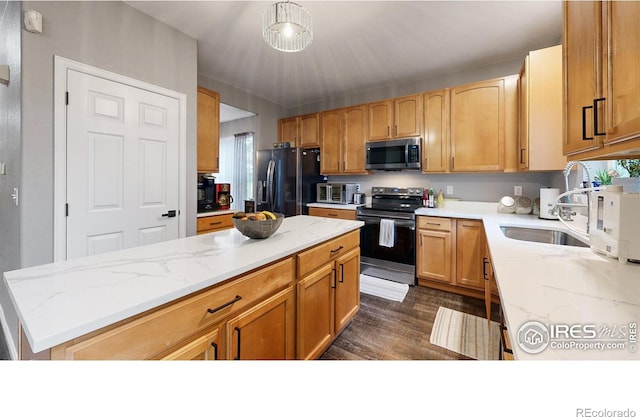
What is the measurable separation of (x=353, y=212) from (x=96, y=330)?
2.88m

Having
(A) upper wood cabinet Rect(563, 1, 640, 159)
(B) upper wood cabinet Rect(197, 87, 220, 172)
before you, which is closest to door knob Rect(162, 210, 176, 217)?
(B) upper wood cabinet Rect(197, 87, 220, 172)

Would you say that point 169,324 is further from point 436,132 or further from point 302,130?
point 302,130

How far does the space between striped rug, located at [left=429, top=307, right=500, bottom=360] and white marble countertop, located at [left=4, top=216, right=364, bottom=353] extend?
52.9 inches

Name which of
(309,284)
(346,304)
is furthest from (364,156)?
(309,284)

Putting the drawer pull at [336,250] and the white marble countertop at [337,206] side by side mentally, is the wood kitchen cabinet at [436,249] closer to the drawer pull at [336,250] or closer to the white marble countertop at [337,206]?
the white marble countertop at [337,206]

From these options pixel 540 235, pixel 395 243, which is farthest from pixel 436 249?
pixel 540 235

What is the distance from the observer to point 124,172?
2.04 metres

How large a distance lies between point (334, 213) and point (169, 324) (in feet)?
9.26

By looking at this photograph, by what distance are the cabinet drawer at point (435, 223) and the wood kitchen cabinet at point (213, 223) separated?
2112mm

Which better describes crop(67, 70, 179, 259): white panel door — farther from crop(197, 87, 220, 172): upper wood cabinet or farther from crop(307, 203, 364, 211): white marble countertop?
crop(307, 203, 364, 211): white marble countertop

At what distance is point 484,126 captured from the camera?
8.80 feet

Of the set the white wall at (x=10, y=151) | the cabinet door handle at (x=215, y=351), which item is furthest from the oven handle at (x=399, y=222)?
the white wall at (x=10, y=151)

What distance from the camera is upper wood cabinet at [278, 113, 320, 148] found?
12.9 feet
